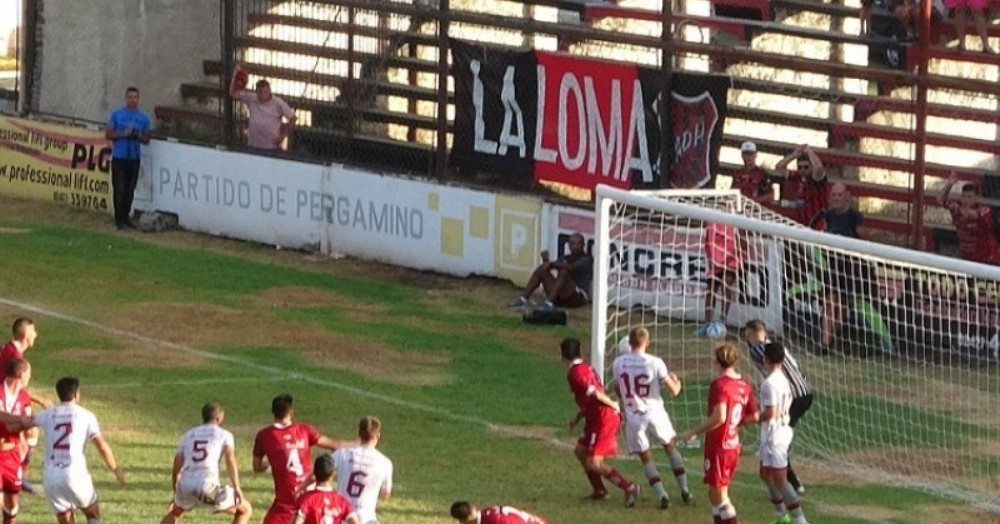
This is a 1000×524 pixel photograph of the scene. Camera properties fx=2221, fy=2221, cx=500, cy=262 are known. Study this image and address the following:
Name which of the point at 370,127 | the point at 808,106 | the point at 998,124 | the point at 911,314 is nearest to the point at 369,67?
the point at 370,127

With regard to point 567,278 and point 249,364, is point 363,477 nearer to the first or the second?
point 249,364

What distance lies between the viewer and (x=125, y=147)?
31.4m

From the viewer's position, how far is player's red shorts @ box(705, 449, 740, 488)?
1677 centimetres

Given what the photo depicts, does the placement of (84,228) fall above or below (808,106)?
below

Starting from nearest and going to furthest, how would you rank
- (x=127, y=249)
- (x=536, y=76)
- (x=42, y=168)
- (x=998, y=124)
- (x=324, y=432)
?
(x=324, y=432) < (x=998, y=124) < (x=536, y=76) < (x=127, y=249) < (x=42, y=168)

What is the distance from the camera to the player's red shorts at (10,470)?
649 inches

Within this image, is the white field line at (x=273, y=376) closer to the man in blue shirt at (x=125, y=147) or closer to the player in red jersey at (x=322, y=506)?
the man in blue shirt at (x=125, y=147)

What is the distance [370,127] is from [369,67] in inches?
44.9

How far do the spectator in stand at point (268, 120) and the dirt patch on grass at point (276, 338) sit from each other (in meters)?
5.19

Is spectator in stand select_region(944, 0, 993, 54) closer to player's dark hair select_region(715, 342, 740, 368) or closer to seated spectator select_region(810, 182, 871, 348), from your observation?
seated spectator select_region(810, 182, 871, 348)

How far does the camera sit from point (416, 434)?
66.9 feet

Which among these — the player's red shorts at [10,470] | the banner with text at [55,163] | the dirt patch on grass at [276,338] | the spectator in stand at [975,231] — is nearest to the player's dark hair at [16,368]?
the player's red shorts at [10,470]

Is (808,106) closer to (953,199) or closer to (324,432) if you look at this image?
(953,199)

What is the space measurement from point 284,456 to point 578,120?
12668mm
